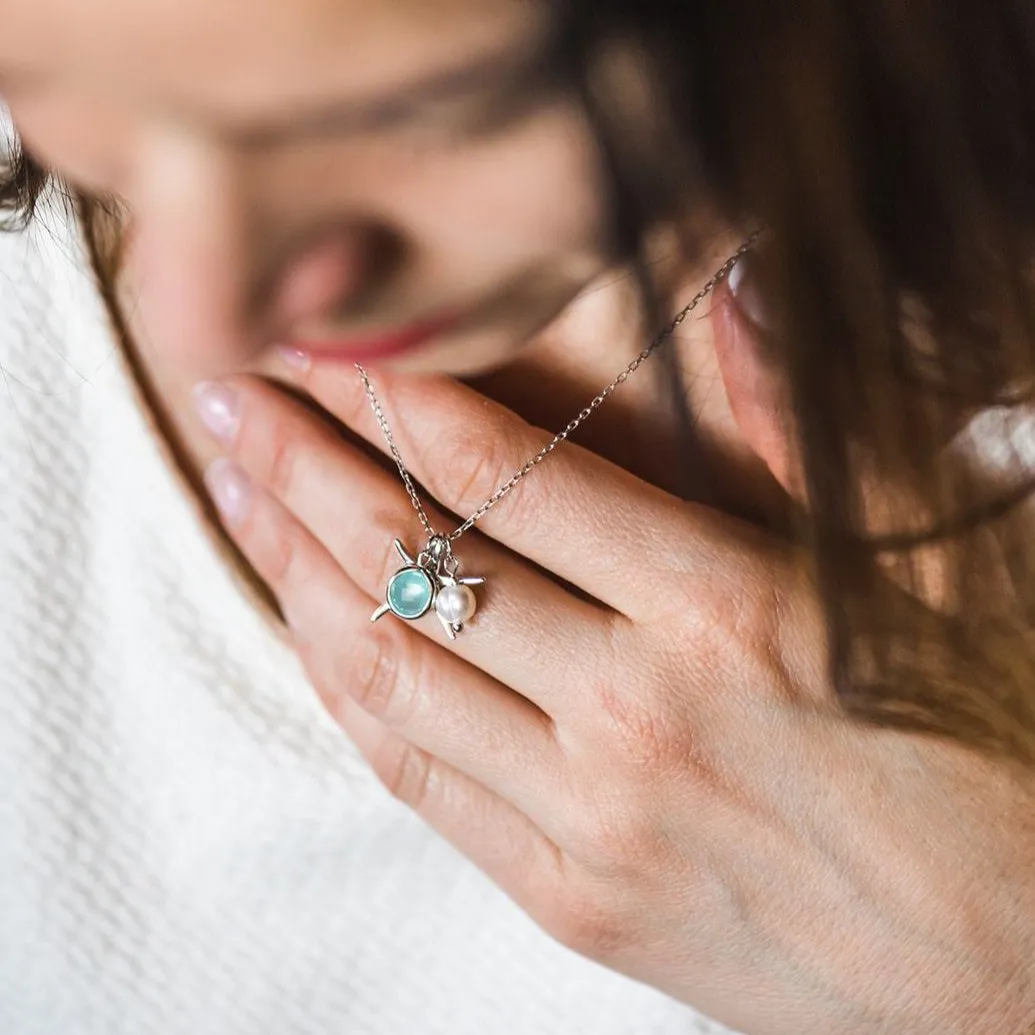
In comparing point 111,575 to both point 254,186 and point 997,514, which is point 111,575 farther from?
point 997,514

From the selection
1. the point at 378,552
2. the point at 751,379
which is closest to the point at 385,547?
the point at 378,552

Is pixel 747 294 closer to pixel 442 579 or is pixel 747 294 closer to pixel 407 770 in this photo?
pixel 442 579

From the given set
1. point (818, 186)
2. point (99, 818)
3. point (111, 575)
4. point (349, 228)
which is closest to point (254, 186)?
point (349, 228)

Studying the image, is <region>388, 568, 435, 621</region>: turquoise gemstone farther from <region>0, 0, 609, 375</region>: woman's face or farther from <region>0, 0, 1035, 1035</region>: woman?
<region>0, 0, 609, 375</region>: woman's face

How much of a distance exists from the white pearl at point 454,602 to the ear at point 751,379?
0.17 meters

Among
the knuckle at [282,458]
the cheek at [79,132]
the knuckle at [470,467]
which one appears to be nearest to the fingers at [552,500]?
the knuckle at [470,467]

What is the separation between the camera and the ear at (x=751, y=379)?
47 centimetres

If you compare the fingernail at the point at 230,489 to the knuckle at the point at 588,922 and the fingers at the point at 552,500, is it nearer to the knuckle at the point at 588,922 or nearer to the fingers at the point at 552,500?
the fingers at the point at 552,500

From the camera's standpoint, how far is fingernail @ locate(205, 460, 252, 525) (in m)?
0.67

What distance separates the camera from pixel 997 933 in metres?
0.57

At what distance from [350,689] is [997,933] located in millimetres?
401

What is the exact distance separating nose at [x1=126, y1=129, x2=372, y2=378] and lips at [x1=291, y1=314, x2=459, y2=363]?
0.13 ft

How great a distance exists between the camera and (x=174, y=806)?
0.76 m

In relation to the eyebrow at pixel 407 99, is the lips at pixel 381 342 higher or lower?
higher
